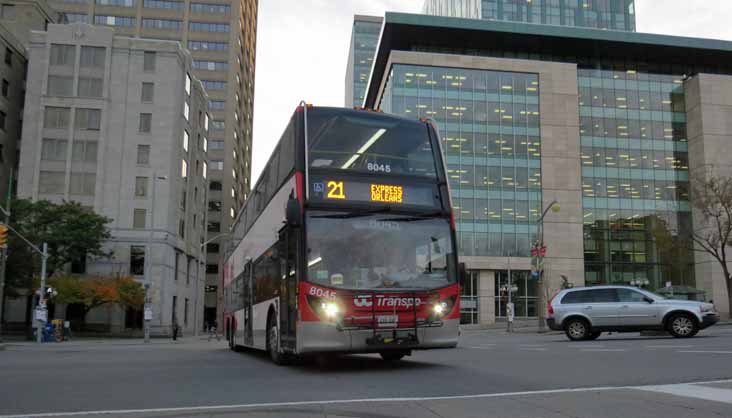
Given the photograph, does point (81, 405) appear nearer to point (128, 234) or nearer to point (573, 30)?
point (128, 234)

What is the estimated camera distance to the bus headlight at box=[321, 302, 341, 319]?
11.5m

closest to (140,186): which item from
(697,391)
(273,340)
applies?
(273,340)

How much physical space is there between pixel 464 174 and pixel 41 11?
156 feet

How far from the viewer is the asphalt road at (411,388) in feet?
22.6

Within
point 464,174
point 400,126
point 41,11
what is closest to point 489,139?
point 464,174

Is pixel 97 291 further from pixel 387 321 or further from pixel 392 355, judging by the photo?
pixel 387 321

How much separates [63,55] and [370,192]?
191ft

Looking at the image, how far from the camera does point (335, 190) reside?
12.0 metres

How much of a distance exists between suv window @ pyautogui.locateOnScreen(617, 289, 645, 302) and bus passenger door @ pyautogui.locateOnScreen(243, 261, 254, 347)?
11.6 meters

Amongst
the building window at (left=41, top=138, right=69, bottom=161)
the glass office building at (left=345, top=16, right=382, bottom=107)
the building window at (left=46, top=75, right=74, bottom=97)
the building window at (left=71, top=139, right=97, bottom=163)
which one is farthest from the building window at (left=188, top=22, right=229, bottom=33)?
the glass office building at (left=345, top=16, right=382, bottom=107)

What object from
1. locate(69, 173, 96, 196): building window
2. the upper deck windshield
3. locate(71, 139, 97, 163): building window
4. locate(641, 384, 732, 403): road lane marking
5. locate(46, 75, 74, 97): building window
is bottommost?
locate(641, 384, 732, 403): road lane marking

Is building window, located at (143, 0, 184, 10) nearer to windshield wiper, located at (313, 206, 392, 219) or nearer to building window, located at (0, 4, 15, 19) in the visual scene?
building window, located at (0, 4, 15, 19)

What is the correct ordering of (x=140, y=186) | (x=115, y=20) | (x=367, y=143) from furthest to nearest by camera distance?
(x=115, y=20) < (x=140, y=186) < (x=367, y=143)

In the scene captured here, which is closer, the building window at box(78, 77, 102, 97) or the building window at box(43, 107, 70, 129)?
the building window at box(43, 107, 70, 129)
